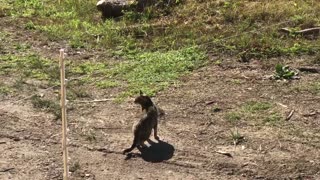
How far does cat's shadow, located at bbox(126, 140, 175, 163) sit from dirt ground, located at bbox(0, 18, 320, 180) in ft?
0.03

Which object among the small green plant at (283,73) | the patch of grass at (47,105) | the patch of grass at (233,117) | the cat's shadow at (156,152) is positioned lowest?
the cat's shadow at (156,152)

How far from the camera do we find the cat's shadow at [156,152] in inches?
260

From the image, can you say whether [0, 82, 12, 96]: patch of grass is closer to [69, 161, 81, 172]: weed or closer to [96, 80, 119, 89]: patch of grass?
[96, 80, 119, 89]: patch of grass

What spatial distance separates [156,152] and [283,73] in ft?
8.16

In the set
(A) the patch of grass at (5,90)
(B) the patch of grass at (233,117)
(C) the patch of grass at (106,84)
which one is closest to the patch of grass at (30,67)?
(A) the patch of grass at (5,90)

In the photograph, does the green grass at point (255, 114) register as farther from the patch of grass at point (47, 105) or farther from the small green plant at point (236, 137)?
the patch of grass at point (47, 105)

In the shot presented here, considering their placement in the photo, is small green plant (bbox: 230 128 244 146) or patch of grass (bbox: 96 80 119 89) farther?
patch of grass (bbox: 96 80 119 89)

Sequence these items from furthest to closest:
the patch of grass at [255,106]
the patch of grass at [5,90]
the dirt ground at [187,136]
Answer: the patch of grass at [5,90] < the patch of grass at [255,106] < the dirt ground at [187,136]

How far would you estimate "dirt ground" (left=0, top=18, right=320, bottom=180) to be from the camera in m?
6.37

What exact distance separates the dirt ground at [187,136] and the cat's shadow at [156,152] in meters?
0.01

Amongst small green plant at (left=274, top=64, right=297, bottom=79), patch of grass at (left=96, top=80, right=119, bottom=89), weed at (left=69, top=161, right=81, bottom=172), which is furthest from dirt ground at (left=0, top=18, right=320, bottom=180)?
patch of grass at (left=96, top=80, right=119, bottom=89)

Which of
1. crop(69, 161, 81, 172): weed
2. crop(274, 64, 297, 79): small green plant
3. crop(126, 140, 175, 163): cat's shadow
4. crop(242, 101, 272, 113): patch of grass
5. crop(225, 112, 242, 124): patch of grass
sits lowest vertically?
crop(69, 161, 81, 172): weed

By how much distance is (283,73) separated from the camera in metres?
8.37

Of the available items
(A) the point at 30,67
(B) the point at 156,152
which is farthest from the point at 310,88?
(A) the point at 30,67
